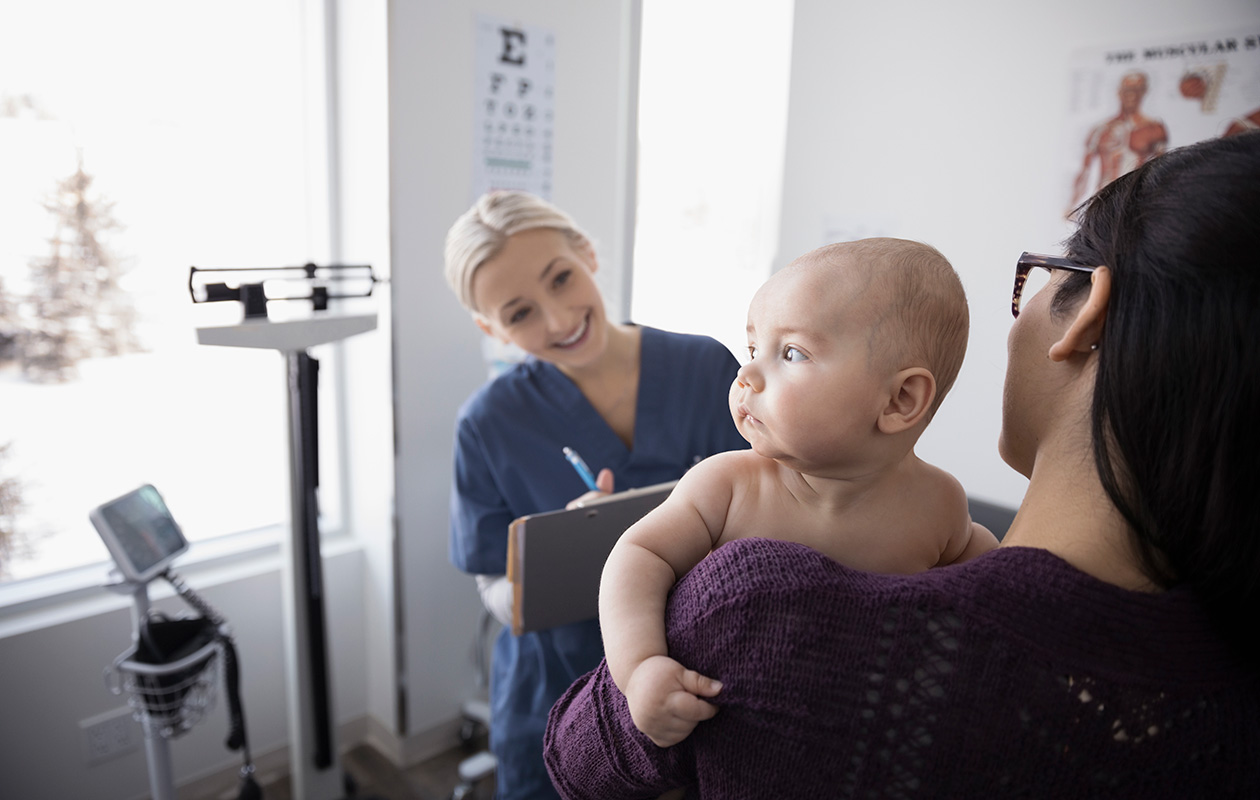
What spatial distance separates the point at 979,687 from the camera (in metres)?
0.53

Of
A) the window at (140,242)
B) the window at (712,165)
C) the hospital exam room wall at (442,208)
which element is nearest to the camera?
the window at (140,242)

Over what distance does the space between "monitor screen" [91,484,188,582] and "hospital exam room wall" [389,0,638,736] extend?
66cm

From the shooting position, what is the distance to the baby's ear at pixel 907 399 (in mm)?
705

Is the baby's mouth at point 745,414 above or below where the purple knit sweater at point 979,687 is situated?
above

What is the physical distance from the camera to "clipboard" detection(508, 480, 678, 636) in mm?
1218

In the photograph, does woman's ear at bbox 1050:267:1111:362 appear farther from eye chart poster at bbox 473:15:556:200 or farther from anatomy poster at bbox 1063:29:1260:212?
eye chart poster at bbox 473:15:556:200

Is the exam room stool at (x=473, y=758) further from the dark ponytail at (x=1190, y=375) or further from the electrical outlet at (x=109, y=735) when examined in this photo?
the dark ponytail at (x=1190, y=375)

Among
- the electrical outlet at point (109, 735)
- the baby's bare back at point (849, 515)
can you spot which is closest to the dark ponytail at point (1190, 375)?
the baby's bare back at point (849, 515)

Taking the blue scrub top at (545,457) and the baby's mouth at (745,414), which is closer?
the baby's mouth at (745,414)

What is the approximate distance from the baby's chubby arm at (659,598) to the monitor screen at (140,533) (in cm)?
113

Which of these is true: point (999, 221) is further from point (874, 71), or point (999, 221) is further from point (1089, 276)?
point (1089, 276)

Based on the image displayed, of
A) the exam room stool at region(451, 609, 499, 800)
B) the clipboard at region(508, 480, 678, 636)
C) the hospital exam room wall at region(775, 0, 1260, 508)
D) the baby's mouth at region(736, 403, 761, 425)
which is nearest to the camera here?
the baby's mouth at region(736, 403, 761, 425)

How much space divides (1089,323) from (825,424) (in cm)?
23

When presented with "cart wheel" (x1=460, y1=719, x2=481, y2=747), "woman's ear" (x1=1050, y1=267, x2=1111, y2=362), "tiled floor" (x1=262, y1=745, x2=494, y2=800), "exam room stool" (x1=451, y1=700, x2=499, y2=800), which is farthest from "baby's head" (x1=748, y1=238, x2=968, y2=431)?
"cart wheel" (x1=460, y1=719, x2=481, y2=747)
